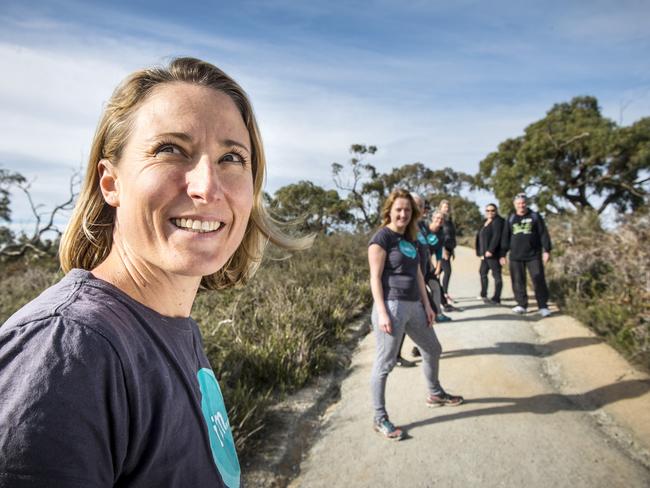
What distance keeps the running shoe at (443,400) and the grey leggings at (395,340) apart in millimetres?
431

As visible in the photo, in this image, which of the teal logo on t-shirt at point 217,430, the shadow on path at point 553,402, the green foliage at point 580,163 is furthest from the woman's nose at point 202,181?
the green foliage at point 580,163

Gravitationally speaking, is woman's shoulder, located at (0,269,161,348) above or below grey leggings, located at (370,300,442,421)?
above

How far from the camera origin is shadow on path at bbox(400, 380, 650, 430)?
376cm

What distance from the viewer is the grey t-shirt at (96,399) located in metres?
0.58

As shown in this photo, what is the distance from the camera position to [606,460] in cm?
304

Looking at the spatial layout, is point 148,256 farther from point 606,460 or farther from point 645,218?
point 645,218

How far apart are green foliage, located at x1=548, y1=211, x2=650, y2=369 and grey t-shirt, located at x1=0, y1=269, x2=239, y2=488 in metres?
5.18

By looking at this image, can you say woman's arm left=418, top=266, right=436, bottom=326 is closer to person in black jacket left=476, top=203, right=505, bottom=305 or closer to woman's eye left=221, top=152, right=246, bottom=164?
woman's eye left=221, top=152, right=246, bottom=164

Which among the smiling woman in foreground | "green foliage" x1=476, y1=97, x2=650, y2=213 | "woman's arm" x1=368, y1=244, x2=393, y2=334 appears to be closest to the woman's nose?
the smiling woman in foreground

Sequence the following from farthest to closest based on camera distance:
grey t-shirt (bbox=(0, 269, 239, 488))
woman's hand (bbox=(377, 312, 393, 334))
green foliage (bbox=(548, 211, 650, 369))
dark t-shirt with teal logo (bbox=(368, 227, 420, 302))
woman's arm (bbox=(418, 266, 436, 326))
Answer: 1. green foliage (bbox=(548, 211, 650, 369))
2. woman's arm (bbox=(418, 266, 436, 326))
3. dark t-shirt with teal logo (bbox=(368, 227, 420, 302))
4. woman's hand (bbox=(377, 312, 393, 334))
5. grey t-shirt (bbox=(0, 269, 239, 488))

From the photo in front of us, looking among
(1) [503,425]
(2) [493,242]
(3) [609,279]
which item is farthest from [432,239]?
Result: (1) [503,425]

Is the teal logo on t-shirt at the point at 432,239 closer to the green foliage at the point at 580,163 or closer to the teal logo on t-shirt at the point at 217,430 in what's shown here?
the teal logo on t-shirt at the point at 217,430

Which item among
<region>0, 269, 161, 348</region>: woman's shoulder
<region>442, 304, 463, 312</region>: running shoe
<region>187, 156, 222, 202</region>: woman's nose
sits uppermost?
<region>187, 156, 222, 202</region>: woman's nose

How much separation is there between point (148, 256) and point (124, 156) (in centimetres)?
29
